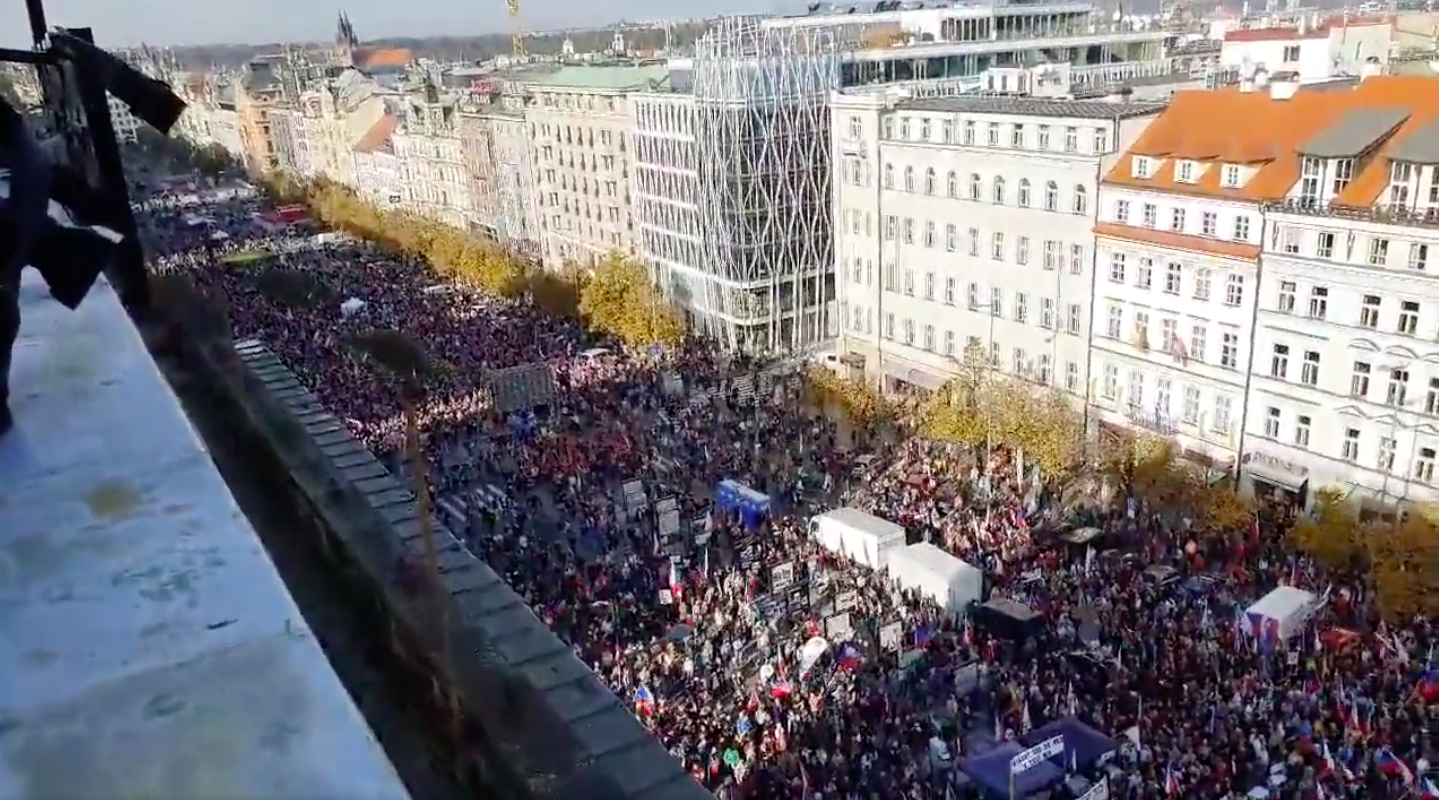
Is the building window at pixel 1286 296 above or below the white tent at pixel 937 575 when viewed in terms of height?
above

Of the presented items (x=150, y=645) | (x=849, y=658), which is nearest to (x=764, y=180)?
(x=849, y=658)

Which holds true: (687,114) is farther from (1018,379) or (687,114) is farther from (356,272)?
(356,272)

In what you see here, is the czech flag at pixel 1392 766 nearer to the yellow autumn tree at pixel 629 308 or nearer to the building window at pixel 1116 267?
the building window at pixel 1116 267

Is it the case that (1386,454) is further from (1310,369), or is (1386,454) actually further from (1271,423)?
(1271,423)

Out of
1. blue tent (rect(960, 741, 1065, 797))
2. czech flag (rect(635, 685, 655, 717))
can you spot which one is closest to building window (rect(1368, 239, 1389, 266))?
blue tent (rect(960, 741, 1065, 797))

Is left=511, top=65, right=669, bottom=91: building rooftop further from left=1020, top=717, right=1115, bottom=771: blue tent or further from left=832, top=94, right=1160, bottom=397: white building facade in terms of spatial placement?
left=1020, top=717, right=1115, bottom=771: blue tent

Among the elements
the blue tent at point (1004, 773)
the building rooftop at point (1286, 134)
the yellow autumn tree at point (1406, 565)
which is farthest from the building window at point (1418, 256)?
the blue tent at point (1004, 773)

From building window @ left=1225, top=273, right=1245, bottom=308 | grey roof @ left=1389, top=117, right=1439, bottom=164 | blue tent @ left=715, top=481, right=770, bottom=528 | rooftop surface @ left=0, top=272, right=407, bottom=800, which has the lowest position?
blue tent @ left=715, top=481, right=770, bottom=528
